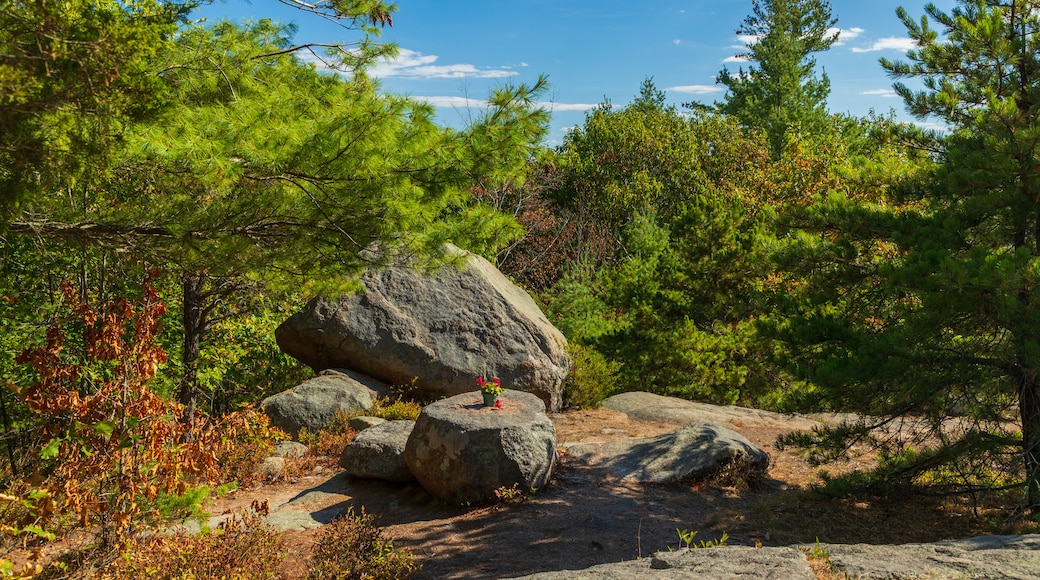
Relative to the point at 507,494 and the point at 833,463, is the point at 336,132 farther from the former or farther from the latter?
the point at 833,463

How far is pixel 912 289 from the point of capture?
6.16 meters

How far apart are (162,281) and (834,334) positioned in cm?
795

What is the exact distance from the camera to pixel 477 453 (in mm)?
7309

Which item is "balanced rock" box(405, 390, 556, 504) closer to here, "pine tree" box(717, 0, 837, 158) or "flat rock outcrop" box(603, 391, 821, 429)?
"flat rock outcrop" box(603, 391, 821, 429)

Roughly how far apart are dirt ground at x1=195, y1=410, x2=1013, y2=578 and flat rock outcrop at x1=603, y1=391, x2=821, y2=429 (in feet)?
7.59

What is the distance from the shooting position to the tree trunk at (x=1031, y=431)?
20.5ft

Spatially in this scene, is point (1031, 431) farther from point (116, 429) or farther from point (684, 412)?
point (116, 429)

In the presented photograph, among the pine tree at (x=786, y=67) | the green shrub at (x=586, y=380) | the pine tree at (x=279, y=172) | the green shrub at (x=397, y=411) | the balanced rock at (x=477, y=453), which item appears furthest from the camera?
the pine tree at (x=786, y=67)

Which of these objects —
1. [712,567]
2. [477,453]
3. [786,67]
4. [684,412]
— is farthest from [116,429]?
[786,67]

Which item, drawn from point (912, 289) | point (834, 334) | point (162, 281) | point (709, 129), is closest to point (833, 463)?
point (834, 334)

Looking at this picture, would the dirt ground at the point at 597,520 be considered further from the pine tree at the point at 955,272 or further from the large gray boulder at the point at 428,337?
the large gray boulder at the point at 428,337

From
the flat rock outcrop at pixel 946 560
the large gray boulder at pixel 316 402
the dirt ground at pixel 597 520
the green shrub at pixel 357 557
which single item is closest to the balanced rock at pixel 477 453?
the dirt ground at pixel 597 520

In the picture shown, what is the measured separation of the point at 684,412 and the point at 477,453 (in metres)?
4.70

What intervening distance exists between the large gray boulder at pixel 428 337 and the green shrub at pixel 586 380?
0.24 metres
